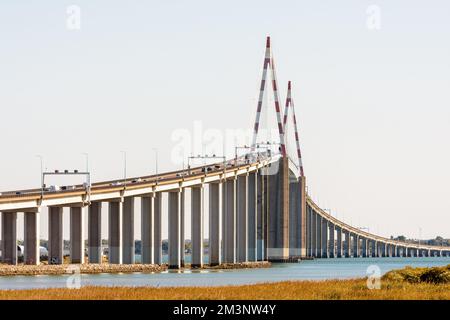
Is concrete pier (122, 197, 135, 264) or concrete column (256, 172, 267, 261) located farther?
concrete column (256, 172, 267, 261)

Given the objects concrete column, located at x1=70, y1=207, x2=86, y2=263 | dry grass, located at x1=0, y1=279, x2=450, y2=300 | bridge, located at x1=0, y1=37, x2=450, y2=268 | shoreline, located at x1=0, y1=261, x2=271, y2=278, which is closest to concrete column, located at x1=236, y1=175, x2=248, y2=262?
bridge, located at x1=0, y1=37, x2=450, y2=268

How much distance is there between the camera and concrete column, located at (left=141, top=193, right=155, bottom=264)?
5605 inches

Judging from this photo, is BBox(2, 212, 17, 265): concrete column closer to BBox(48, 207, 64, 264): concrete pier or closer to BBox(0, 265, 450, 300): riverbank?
BBox(48, 207, 64, 264): concrete pier

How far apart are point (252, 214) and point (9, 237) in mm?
71520

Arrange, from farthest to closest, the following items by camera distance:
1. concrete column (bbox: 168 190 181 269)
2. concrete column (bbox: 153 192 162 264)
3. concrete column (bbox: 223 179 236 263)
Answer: concrete column (bbox: 223 179 236 263)
concrete column (bbox: 168 190 181 269)
concrete column (bbox: 153 192 162 264)

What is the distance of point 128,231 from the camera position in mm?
139500

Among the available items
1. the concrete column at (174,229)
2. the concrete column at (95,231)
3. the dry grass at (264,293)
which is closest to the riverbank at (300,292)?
the dry grass at (264,293)

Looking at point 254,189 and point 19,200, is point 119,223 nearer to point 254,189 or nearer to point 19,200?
point 19,200

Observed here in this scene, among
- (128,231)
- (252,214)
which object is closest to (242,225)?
(252,214)

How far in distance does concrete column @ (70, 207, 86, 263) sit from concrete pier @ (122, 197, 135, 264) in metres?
11.7

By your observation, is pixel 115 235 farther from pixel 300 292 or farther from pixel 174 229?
pixel 300 292
